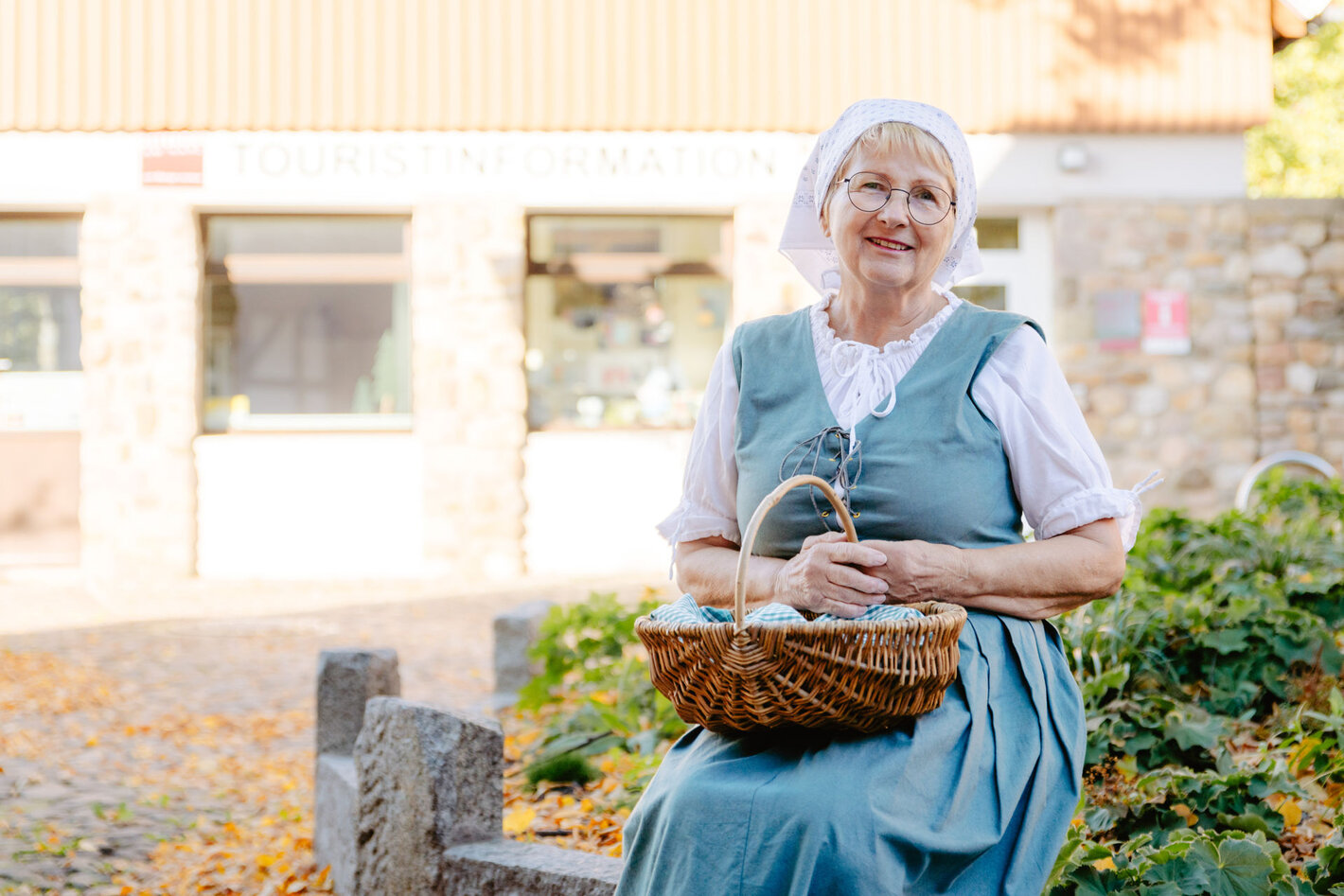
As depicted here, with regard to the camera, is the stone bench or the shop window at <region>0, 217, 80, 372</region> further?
the shop window at <region>0, 217, 80, 372</region>

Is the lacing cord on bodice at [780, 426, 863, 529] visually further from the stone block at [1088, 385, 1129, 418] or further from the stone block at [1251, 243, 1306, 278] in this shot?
the stone block at [1251, 243, 1306, 278]

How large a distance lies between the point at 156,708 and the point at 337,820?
272 centimetres

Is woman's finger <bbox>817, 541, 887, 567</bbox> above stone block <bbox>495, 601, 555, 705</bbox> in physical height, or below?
above

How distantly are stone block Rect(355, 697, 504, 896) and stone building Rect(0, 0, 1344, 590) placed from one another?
716 centimetres

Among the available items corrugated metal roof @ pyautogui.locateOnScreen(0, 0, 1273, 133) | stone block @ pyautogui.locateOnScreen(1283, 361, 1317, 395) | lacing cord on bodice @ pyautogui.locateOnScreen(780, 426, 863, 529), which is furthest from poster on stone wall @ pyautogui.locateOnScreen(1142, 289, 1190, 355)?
lacing cord on bodice @ pyautogui.locateOnScreen(780, 426, 863, 529)

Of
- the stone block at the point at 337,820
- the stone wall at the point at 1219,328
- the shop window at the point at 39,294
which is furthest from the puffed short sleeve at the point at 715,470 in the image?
the shop window at the point at 39,294

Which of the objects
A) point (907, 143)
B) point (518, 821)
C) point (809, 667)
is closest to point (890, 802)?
point (809, 667)

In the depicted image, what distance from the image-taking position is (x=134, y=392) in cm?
979

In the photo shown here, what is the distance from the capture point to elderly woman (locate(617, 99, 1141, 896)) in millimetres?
1644

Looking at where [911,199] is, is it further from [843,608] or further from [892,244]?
[843,608]

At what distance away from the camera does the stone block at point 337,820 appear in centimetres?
309

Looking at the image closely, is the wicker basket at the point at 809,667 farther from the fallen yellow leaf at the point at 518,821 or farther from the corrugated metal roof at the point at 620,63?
the corrugated metal roof at the point at 620,63

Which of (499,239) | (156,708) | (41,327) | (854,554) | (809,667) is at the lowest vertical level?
(156,708)

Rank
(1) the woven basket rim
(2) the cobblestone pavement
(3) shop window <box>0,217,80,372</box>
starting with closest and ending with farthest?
(1) the woven basket rim, (2) the cobblestone pavement, (3) shop window <box>0,217,80,372</box>
